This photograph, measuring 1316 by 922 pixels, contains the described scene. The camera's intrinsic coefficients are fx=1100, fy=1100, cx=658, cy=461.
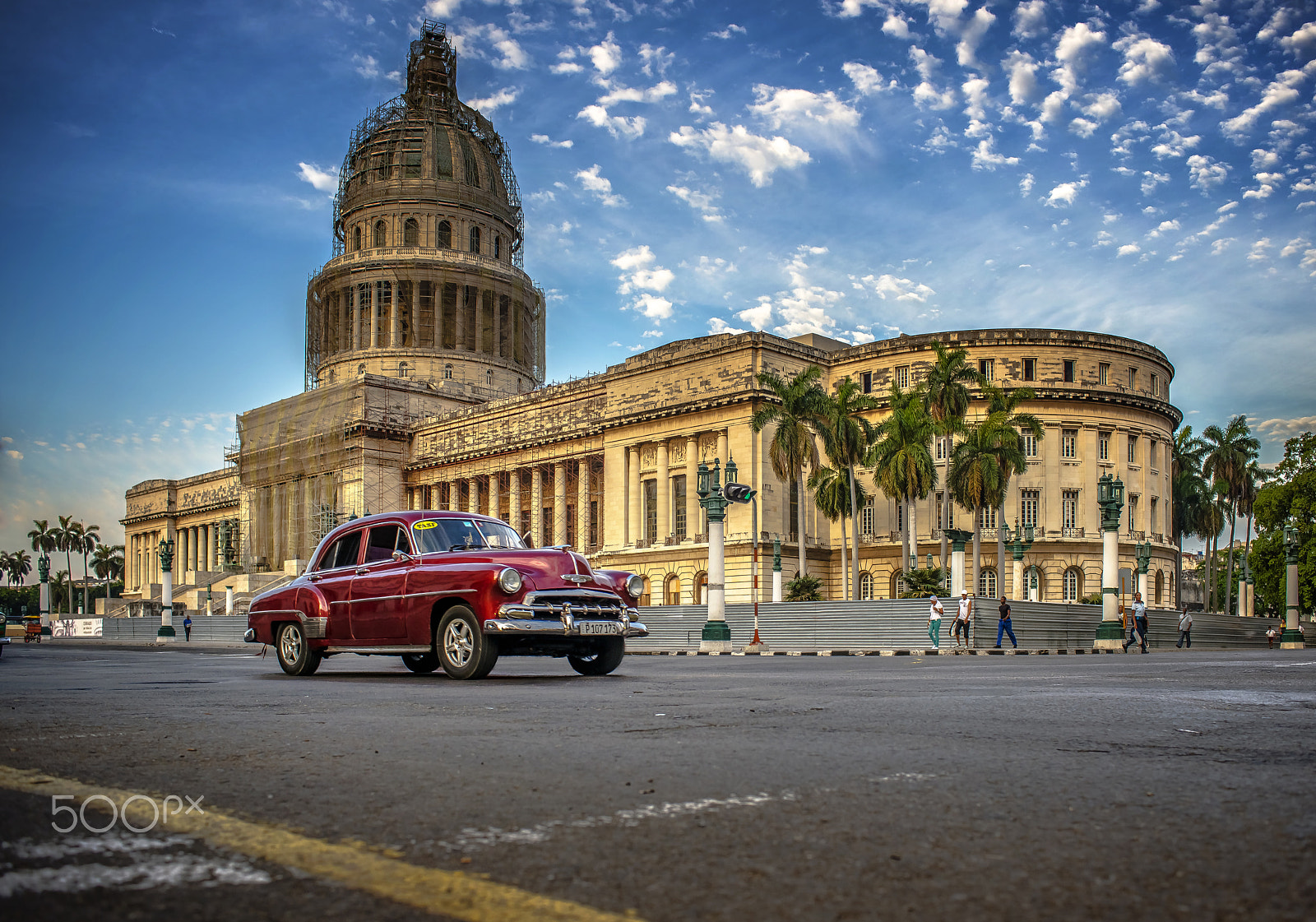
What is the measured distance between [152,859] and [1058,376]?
61.0 metres

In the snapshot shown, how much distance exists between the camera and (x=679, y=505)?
62.2m

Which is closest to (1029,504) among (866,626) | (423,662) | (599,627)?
(866,626)

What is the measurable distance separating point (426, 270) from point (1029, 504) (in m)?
53.0

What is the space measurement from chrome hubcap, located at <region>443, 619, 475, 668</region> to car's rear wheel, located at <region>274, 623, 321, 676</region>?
231cm

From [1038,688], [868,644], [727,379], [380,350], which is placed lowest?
[868,644]

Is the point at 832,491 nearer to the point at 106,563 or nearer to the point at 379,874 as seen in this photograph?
the point at 379,874

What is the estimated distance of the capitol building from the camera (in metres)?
58.8

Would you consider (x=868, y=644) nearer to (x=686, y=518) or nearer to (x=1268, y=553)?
(x=686, y=518)

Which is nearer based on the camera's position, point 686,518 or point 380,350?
point 686,518

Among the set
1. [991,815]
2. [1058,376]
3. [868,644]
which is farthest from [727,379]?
[991,815]

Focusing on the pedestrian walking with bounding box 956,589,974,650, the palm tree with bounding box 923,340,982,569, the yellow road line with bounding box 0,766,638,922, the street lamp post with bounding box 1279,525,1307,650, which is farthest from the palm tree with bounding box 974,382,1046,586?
the yellow road line with bounding box 0,766,638,922

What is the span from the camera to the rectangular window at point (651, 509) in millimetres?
63812

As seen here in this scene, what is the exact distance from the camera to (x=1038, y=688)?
10328 mm

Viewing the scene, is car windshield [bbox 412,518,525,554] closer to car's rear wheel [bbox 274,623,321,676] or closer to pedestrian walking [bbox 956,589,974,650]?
car's rear wheel [bbox 274,623,321,676]
